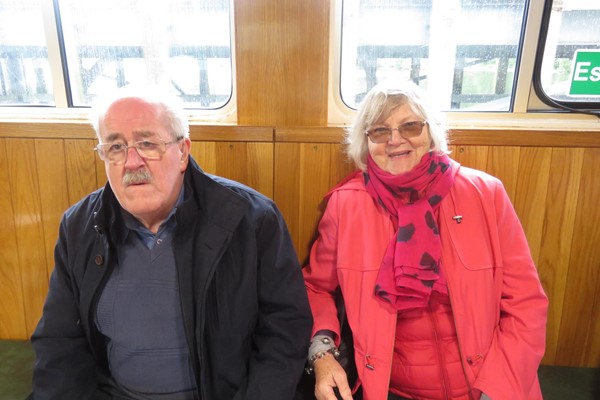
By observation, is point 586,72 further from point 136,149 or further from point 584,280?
point 136,149

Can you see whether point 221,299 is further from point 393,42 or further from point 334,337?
point 393,42

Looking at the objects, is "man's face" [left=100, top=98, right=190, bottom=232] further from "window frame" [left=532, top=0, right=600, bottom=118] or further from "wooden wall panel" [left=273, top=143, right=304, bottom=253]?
"window frame" [left=532, top=0, right=600, bottom=118]

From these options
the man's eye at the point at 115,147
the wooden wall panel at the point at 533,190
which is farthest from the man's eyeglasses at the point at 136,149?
the wooden wall panel at the point at 533,190

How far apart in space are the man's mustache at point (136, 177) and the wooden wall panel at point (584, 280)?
67.5 inches

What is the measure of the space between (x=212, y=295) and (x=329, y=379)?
47 cm

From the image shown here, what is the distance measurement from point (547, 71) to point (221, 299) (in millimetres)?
1738

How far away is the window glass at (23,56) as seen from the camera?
2.00 meters

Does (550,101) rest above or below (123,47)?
below

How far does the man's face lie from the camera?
1.29 m

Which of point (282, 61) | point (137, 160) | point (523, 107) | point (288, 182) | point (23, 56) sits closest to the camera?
point (137, 160)

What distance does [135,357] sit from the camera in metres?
1.39

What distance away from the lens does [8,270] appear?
2006 mm

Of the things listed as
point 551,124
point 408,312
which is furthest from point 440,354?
point 551,124

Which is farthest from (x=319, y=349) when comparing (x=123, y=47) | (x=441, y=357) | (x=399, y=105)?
(x=123, y=47)
